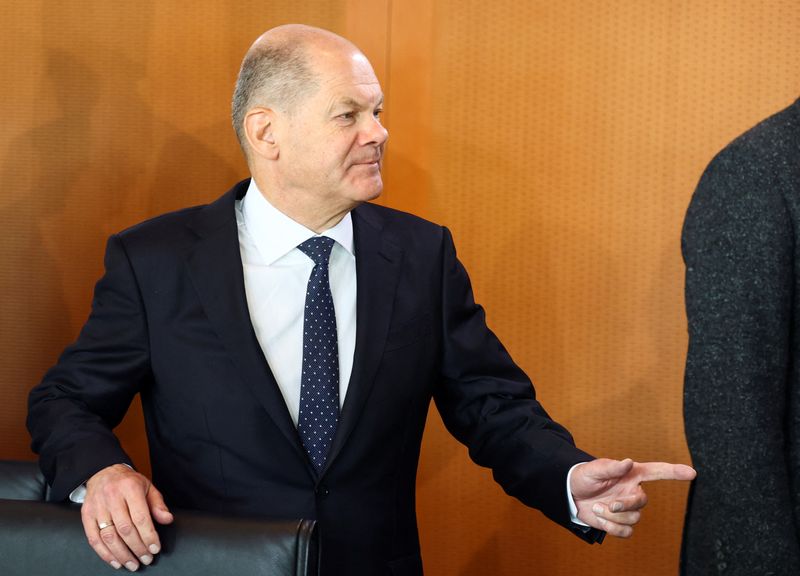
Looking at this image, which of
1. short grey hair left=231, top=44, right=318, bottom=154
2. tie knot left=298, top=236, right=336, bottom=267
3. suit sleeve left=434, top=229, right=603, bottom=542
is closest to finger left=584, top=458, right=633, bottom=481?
suit sleeve left=434, top=229, right=603, bottom=542

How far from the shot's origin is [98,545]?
1.34 metres

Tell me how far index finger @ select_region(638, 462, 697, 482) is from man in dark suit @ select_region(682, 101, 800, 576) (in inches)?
8.7

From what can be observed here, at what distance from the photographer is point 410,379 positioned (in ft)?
6.29

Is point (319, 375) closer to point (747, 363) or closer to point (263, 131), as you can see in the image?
point (263, 131)

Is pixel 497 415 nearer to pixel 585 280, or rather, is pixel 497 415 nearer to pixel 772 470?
pixel 772 470

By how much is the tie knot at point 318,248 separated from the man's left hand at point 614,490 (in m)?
0.60

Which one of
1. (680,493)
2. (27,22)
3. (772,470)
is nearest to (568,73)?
(680,493)

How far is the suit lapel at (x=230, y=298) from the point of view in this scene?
70.3 inches

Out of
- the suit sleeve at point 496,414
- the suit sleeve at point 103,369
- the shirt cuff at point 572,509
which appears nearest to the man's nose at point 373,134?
the suit sleeve at point 496,414

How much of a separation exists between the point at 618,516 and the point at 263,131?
37.6 inches

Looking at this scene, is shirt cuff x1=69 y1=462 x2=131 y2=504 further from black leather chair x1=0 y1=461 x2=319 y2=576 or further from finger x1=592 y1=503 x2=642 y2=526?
finger x1=592 y1=503 x2=642 y2=526

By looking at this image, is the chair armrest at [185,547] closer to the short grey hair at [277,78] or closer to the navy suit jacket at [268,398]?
the navy suit jacket at [268,398]

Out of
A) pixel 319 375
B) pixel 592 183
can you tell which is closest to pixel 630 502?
pixel 319 375

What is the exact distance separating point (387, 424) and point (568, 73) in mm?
1401
